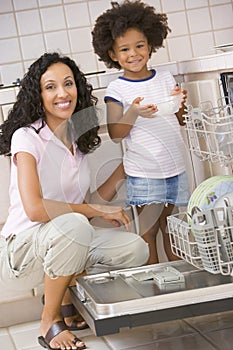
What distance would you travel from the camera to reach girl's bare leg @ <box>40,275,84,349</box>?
2.28m

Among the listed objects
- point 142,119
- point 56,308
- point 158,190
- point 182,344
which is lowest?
point 182,344

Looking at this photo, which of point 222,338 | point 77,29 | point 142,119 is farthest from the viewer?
point 77,29

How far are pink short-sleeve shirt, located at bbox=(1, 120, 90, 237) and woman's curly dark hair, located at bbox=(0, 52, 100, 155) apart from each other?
41 mm

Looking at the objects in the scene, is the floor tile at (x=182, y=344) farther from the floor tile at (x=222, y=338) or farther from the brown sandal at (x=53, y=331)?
the brown sandal at (x=53, y=331)

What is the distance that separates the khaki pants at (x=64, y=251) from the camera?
2.23 meters

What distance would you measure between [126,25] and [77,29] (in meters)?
0.66

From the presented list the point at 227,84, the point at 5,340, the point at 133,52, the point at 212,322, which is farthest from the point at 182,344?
the point at 133,52

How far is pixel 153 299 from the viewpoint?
1932 millimetres

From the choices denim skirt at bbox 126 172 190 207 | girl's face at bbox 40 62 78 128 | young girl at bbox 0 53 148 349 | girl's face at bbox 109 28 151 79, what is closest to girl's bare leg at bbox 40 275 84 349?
young girl at bbox 0 53 148 349

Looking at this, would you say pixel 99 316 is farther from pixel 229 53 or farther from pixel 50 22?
pixel 50 22

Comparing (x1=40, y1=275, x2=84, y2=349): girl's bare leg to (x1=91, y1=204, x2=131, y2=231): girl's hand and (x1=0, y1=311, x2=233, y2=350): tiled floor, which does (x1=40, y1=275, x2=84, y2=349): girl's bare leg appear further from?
(x1=91, y1=204, x2=131, y2=231): girl's hand

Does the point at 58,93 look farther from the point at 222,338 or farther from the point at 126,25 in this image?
the point at 222,338

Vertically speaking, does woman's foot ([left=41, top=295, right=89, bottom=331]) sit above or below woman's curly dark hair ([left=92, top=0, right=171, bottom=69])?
below

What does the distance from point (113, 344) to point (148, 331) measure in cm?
13
